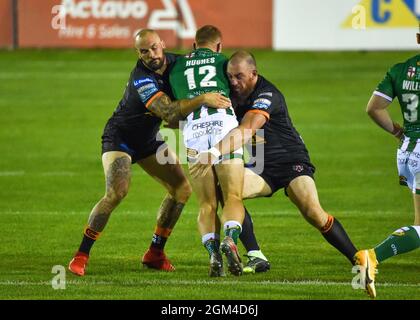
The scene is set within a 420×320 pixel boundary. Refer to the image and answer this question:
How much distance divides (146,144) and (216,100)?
122cm

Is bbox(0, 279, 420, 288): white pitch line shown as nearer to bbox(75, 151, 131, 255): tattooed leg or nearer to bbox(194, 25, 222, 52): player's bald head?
bbox(75, 151, 131, 255): tattooed leg

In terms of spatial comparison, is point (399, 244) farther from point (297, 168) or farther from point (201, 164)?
point (201, 164)

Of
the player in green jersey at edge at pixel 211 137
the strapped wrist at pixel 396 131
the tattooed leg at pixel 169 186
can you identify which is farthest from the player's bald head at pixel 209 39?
the strapped wrist at pixel 396 131

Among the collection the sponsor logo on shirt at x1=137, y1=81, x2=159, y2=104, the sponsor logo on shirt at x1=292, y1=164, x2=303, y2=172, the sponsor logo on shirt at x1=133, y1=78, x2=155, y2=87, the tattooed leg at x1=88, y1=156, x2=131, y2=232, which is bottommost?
the tattooed leg at x1=88, y1=156, x2=131, y2=232

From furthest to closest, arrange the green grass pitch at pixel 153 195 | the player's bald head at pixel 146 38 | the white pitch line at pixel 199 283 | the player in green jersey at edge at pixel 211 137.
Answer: the player's bald head at pixel 146 38 < the player in green jersey at edge at pixel 211 137 < the green grass pitch at pixel 153 195 < the white pitch line at pixel 199 283

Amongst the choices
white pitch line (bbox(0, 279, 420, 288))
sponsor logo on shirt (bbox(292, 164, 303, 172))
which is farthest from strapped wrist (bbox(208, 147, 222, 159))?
white pitch line (bbox(0, 279, 420, 288))

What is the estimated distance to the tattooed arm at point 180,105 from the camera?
32.9 ft

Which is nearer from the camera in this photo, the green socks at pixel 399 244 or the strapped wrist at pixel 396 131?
the green socks at pixel 399 244

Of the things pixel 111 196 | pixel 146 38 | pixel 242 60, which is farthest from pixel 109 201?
pixel 242 60

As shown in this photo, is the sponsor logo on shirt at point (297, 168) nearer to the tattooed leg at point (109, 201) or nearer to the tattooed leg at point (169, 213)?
the tattooed leg at point (169, 213)

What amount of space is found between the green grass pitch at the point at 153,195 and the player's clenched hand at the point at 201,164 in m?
0.90

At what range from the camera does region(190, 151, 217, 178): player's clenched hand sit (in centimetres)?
991

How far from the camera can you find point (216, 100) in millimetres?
10016

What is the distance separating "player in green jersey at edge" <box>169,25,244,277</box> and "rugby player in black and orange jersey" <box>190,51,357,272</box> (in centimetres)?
12
